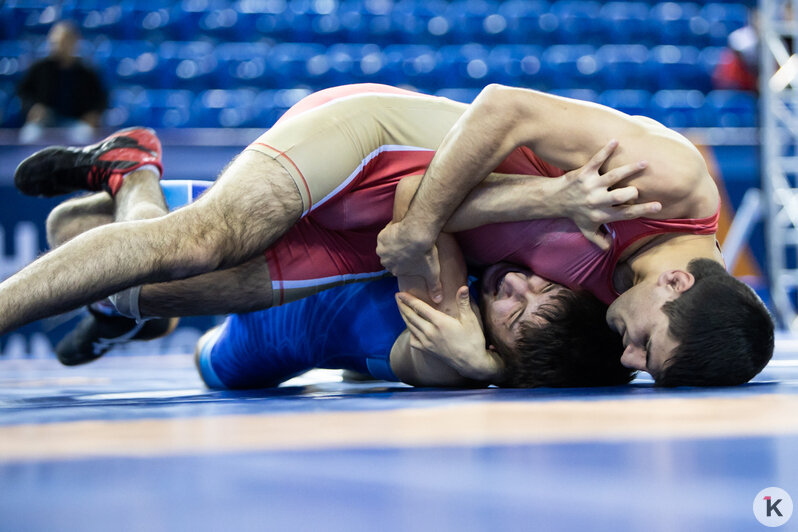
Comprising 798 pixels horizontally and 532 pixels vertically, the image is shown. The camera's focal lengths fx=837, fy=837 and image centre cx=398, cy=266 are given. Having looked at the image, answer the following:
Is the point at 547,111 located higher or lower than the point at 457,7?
lower

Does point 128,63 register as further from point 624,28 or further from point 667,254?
point 667,254

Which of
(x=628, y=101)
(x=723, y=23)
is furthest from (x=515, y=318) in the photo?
(x=723, y=23)

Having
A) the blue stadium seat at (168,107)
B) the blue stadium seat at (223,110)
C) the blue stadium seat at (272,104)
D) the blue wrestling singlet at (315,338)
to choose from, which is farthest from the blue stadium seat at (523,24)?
the blue wrestling singlet at (315,338)

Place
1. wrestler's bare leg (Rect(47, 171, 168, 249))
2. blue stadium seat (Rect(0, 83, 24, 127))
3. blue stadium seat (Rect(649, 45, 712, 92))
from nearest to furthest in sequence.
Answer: wrestler's bare leg (Rect(47, 171, 168, 249)) < blue stadium seat (Rect(0, 83, 24, 127)) < blue stadium seat (Rect(649, 45, 712, 92))

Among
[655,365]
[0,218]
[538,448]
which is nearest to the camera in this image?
→ [538,448]

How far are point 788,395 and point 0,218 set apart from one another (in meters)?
4.29

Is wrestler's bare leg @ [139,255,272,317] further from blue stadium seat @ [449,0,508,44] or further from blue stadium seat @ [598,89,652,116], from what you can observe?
blue stadium seat @ [449,0,508,44]

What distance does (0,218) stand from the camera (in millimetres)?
4691

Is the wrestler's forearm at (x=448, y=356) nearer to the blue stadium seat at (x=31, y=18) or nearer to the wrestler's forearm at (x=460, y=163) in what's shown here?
the wrestler's forearm at (x=460, y=163)

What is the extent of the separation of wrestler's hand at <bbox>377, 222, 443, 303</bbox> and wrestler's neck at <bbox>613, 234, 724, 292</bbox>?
1.49 feet

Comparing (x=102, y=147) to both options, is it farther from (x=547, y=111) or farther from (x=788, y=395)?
(x=788, y=395)

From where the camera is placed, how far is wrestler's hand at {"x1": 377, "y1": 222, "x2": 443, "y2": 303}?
1883 mm

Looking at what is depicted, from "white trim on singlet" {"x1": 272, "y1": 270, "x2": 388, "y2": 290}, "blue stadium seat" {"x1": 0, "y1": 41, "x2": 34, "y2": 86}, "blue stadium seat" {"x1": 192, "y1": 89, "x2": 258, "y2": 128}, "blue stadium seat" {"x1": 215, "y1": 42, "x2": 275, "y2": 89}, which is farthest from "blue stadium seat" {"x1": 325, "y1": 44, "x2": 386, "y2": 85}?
"white trim on singlet" {"x1": 272, "y1": 270, "x2": 388, "y2": 290}

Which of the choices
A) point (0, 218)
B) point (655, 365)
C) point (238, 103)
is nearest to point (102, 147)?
point (655, 365)
